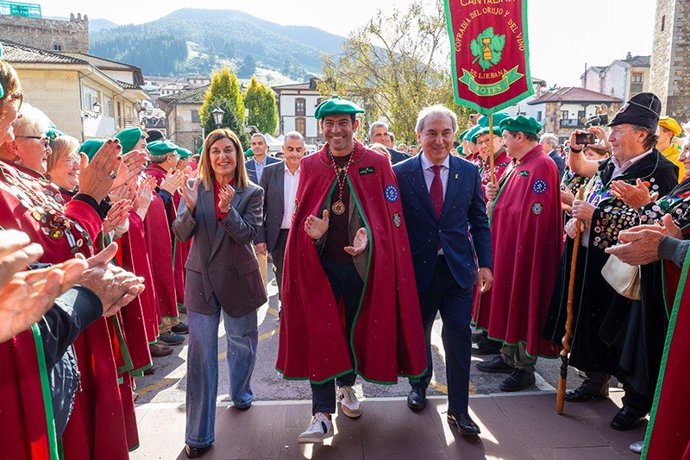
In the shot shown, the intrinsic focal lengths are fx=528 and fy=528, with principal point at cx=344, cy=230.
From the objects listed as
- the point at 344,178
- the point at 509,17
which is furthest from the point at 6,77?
the point at 509,17

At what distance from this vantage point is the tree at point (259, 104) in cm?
5872

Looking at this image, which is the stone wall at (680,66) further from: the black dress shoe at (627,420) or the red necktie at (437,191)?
the red necktie at (437,191)

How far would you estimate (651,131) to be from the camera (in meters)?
3.79

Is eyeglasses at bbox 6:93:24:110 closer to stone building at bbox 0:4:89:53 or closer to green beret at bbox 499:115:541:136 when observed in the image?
green beret at bbox 499:115:541:136

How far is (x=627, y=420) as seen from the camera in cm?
376

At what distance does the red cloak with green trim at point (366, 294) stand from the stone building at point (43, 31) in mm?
60171

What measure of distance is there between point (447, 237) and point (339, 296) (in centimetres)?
90

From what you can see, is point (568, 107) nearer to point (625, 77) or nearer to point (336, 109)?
point (625, 77)

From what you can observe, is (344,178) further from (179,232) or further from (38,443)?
(38,443)

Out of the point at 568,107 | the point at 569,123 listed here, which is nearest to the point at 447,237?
the point at 569,123

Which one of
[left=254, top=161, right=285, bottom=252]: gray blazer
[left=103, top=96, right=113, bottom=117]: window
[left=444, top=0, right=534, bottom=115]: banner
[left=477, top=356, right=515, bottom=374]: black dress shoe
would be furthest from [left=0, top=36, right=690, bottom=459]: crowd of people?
[left=103, top=96, right=113, bottom=117]: window

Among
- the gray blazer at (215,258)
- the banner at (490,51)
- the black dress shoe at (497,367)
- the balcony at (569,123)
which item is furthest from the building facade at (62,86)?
the balcony at (569,123)

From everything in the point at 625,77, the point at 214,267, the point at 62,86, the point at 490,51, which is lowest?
the point at 214,267

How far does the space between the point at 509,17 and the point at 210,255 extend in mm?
3080
